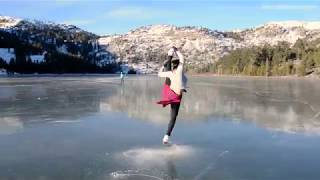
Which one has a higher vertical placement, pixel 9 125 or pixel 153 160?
pixel 153 160

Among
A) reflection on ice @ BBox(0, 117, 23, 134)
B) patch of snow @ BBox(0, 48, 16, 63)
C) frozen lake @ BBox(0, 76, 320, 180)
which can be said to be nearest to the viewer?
frozen lake @ BBox(0, 76, 320, 180)

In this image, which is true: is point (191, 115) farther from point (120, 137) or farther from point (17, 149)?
point (17, 149)

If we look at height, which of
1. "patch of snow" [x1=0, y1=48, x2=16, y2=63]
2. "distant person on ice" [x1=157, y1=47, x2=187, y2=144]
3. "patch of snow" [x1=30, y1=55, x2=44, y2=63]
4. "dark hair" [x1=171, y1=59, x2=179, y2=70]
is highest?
"dark hair" [x1=171, y1=59, x2=179, y2=70]

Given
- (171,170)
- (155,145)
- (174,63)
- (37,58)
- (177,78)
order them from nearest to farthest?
(171,170) < (155,145) < (177,78) < (174,63) < (37,58)

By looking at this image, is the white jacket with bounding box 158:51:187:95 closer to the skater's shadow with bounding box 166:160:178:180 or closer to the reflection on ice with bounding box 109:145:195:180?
the reflection on ice with bounding box 109:145:195:180

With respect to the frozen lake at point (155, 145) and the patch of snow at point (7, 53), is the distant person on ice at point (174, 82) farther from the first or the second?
the patch of snow at point (7, 53)

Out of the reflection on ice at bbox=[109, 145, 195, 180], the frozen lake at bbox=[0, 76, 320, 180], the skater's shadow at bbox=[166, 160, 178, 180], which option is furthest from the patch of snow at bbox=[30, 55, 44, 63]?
the skater's shadow at bbox=[166, 160, 178, 180]

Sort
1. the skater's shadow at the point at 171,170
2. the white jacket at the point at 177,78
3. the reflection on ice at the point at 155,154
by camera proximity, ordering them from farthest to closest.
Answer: the white jacket at the point at 177,78 → the reflection on ice at the point at 155,154 → the skater's shadow at the point at 171,170

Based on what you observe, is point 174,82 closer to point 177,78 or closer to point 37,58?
point 177,78

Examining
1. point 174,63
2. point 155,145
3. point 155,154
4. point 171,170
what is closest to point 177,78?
point 174,63

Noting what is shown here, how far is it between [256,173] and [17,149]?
Result: 4698 millimetres

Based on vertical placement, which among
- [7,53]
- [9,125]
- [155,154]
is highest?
[155,154]

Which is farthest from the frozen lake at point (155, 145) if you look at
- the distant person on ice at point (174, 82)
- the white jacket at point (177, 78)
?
the white jacket at point (177, 78)

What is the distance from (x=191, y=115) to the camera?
1533 cm
